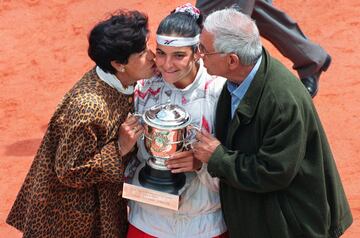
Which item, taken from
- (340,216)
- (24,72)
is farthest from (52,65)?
(340,216)

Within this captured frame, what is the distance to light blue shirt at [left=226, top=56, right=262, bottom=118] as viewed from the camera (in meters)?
3.78

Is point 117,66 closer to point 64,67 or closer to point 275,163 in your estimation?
point 275,163

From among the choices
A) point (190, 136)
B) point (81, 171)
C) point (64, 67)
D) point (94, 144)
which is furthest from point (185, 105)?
point (64, 67)

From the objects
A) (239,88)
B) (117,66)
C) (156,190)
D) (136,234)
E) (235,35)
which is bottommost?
(136,234)

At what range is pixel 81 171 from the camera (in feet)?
13.0

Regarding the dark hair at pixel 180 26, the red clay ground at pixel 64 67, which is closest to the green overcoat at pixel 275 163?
the dark hair at pixel 180 26

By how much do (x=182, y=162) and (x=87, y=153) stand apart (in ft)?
1.74

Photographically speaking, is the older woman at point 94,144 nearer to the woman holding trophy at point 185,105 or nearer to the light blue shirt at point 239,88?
the woman holding trophy at point 185,105

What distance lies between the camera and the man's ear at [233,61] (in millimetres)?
3707

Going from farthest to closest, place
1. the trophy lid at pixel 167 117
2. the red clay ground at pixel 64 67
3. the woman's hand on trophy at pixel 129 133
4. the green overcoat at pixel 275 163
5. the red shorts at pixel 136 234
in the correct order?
the red clay ground at pixel 64 67
the red shorts at pixel 136 234
the woman's hand on trophy at pixel 129 133
the trophy lid at pixel 167 117
the green overcoat at pixel 275 163

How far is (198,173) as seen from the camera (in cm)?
414

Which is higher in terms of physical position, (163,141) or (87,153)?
(163,141)

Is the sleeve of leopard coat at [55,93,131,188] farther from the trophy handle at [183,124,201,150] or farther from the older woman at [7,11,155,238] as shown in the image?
the trophy handle at [183,124,201,150]

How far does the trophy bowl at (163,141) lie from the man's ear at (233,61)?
43 centimetres
